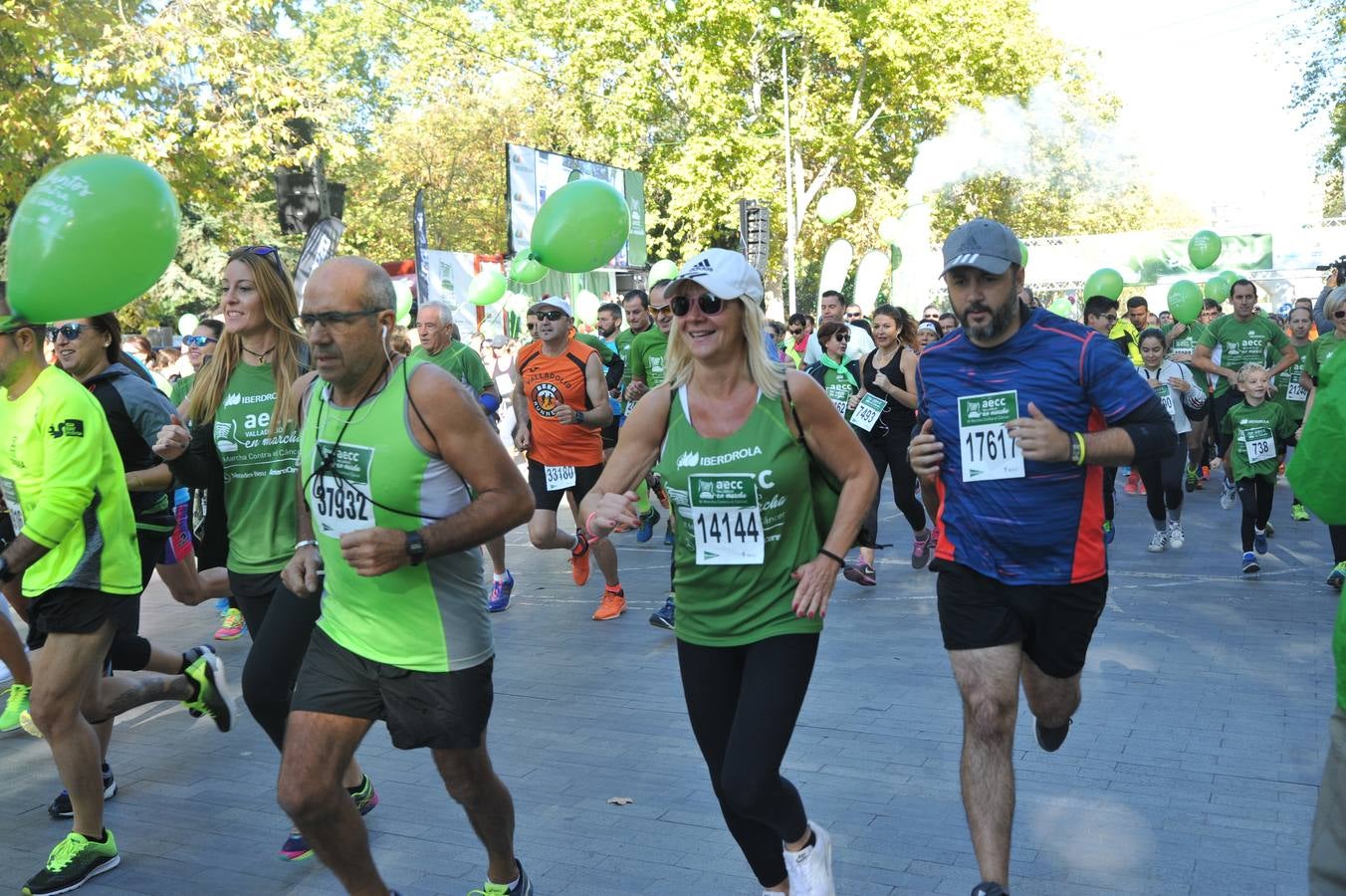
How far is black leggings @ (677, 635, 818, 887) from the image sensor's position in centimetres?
345

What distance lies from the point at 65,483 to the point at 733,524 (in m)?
2.22

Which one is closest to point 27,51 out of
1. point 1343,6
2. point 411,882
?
point 411,882

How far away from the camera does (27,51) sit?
14227mm

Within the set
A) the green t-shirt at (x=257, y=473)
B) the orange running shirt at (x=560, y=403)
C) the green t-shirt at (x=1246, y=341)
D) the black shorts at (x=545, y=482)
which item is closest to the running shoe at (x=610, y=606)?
the black shorts at (x=545, y=482)

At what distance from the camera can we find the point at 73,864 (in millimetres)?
4406

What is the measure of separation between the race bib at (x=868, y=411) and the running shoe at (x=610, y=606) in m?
2.25

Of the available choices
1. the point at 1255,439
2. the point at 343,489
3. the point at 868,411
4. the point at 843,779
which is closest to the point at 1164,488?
the point at 1255,439

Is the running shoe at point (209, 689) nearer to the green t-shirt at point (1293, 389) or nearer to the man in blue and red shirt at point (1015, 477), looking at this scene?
the man in blue and red shirt at point (1015, 477)

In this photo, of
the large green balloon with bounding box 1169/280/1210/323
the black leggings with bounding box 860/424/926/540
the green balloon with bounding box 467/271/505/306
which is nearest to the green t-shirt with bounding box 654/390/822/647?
the black leggings with bounding box 860/424/926/540

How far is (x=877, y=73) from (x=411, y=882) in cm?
4006

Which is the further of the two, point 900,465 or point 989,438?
point 900,465

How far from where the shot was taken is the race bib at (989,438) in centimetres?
403

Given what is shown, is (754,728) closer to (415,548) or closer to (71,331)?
(415,548)

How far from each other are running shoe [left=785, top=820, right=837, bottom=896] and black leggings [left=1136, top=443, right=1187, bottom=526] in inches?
281
